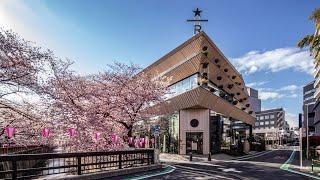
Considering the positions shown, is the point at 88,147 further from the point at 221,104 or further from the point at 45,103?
the point at 221,104

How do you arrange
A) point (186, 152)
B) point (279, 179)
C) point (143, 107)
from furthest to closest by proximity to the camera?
point (186, 152), point (143, 107), point (279, 179)

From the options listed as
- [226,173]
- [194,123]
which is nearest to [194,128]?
[194,123]

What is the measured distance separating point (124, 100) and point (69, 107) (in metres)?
8.20

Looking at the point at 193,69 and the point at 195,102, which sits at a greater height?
the point at 193,69

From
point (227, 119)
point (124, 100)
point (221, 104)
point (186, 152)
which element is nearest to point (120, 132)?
point (124, 100)

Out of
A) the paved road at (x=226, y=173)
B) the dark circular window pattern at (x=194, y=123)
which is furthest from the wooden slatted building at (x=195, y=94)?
the paved road at (x=226, y=173)

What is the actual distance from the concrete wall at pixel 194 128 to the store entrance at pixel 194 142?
18.0 inches

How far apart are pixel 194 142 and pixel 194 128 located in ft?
6.69

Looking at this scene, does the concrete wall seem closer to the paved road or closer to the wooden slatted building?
the wooden slatted building

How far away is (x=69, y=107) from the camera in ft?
→ 105

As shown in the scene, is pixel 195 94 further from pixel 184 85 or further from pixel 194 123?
pixel 194 123

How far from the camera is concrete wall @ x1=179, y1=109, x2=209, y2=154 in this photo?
5733 centimetres

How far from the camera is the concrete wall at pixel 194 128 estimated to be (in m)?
57.3

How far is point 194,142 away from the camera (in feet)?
189
